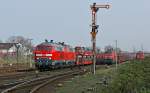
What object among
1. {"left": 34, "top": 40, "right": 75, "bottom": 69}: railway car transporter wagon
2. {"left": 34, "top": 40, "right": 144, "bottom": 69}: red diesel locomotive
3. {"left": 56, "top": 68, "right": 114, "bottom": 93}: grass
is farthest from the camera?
{"left": 34, "top": 40, "right": 144, "bottom": 69}: red diesel locomotive

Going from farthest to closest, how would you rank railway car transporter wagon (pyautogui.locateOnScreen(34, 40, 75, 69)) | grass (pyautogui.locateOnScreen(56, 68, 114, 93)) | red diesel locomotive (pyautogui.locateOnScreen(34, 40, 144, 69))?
red diesel locomotive (pyautogui.locateOnScreen(34, 40, 144, 69)) → railway car transporter wagon (pyautogui.locateOnScreen(34, 40, 75, 69)) → grass (pyautogui.locateOnScreen(56, 68, 114, 93))

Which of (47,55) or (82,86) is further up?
(47,55)

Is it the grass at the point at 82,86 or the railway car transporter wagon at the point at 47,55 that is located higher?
the railway car transporter wagon at the point at 47,55

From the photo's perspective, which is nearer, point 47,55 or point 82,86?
A: point 82,86

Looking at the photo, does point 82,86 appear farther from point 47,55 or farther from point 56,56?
point 56,56

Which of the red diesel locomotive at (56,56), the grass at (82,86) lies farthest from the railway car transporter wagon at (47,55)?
the grass at (82,86)

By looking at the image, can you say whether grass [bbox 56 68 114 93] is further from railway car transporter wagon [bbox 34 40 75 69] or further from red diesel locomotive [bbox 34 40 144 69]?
railway car transporter wagon [bbox 34 40 75 69]

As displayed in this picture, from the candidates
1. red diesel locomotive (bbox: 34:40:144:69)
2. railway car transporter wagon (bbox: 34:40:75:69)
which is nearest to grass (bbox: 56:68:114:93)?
red diesel locomotive (bbox: 34:40:144:69)

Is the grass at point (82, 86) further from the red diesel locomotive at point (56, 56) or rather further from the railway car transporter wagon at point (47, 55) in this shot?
the railway car transporter wagon at point (47, 55)

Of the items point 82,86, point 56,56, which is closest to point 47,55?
point 56,56

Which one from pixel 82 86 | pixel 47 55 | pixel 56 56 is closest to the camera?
pixel 82 86

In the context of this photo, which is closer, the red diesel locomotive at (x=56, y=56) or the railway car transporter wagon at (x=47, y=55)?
the railway car transporter wagon at (x=47, y=55)

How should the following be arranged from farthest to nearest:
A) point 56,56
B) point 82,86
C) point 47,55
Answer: point 56,56
point 47,55
point 82,86

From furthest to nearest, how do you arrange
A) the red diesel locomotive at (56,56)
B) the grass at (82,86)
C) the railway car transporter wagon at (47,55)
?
1. the red diesel locomotive at (56,56)
2. the railway car transporter wagon at (47,55)
3. the grass at (82,86)
